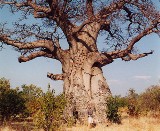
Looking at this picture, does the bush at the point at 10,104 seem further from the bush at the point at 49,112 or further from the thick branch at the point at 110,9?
the bush at the point at 49,112

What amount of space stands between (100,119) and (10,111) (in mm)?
5575

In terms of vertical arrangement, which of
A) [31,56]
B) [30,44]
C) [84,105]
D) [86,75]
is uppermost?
[30,44]

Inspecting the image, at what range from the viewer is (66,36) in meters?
13.2

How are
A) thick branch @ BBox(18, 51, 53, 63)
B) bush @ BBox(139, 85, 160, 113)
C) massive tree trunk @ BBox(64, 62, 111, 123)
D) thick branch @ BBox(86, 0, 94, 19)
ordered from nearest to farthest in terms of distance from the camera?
massive tree trunk @ BBox(64, 62, 111, 123)
thick branch @ BBox(18, 51, 53, 63)
thick branch @ BBox(86, 0, 94, 19)
bush @ BBox(139, 85, 160, 113)

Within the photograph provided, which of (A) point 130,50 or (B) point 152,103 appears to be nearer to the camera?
(A) point 130,50

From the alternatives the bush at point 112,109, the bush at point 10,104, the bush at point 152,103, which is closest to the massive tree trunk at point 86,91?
the bush at point 112,109

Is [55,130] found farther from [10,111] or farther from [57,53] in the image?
[10,111]

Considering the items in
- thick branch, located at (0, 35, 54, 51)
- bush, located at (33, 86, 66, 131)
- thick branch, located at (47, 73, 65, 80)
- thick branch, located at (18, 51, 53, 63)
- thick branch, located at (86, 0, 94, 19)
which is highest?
thick branch, located at (86, 0, 94, 19)

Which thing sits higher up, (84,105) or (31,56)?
(31,56)

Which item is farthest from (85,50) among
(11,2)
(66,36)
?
(11,2)

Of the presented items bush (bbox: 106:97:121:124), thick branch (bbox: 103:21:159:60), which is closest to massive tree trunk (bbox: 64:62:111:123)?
bush (bbox: 106:97:121:124)

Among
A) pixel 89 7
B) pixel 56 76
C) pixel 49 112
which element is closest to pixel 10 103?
pixel 56 76

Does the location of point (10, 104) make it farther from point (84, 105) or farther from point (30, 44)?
point (84, 105)

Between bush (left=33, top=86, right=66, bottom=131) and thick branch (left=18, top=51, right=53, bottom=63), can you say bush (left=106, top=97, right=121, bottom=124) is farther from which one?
bush (left=33, top=86, right=66, bottom=131)
